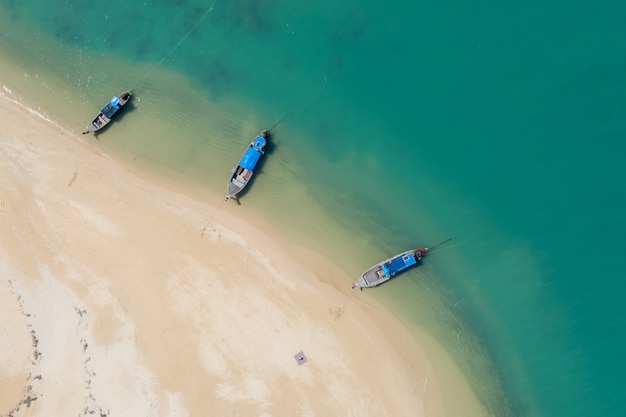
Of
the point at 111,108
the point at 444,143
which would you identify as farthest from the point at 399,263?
the point at 111,108

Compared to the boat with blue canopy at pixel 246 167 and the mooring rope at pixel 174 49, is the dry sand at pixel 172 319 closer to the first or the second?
the boat with blue canopy at pixel 246 167

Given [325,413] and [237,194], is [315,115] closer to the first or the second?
[237,194]

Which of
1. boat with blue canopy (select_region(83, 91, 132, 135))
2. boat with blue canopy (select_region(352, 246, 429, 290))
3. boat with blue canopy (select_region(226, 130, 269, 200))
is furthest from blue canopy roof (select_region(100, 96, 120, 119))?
boat with blue canopy (select_region(352, 246, 429, 290))

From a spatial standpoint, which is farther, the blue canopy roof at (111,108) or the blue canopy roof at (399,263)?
the blue canopy roof at (111,108)

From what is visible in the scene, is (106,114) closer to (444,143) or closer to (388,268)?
(388,268)

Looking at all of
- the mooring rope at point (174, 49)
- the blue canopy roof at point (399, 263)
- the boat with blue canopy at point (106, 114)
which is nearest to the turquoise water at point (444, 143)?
the mooring rope at point (174, 49)

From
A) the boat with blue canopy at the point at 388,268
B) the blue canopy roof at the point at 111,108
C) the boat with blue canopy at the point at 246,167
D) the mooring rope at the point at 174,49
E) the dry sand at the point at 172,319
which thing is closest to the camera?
the dry sand at the point at 172,319

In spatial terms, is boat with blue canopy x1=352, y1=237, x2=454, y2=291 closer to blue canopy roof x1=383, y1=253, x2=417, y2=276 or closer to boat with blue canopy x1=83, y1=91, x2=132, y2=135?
blue canopy roof x1=383, y1=253, x2=417, y2=276
